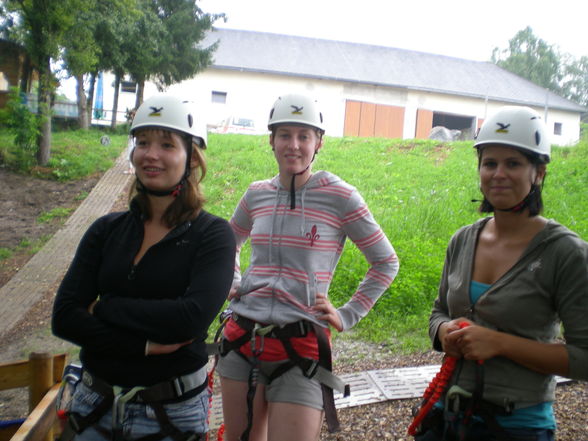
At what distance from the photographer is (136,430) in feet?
7.18

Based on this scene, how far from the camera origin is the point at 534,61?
60344 mm

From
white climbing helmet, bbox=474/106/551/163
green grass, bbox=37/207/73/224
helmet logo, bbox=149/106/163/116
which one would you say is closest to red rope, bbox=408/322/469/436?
white climbing helmet, bbox=474/106/551/163

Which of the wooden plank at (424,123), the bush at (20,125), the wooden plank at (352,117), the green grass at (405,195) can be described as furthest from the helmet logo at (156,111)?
the wooden plank at (424,123)

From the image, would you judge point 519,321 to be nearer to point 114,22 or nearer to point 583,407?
point 583,407

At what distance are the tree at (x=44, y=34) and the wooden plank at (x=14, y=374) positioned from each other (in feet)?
41.1

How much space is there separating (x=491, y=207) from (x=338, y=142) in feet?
51.5

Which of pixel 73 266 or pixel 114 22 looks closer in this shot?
pixel 73 266

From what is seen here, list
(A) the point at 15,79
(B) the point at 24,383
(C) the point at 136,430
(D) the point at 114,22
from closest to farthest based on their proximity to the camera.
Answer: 1. (C) the point at 136,430
2. (B) the point at 24,383
3. (D) the point at 114,22
4. (A) the point at 15,79

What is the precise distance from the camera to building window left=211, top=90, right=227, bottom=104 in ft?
95.5

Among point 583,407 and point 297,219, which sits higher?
point 297,219

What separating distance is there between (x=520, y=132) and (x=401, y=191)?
9731 millimetres

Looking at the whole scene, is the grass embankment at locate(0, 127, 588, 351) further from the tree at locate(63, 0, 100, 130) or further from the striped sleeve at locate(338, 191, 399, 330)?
the striped sleeve at locate(338, 191, 399, 330)

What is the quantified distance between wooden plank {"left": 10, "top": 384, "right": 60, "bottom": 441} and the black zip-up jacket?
2.01 ft

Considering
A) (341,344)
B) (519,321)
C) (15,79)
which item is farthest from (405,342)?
(15,79)
